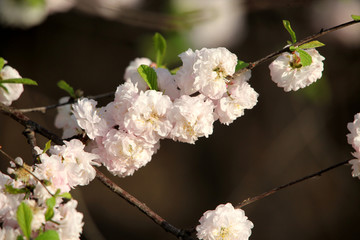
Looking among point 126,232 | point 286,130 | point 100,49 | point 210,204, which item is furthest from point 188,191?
point 100,49

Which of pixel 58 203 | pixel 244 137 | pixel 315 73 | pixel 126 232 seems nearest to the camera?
pixel 58 203

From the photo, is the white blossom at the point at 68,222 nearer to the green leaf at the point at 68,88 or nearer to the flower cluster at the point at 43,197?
the flower cluster at the point at 43,197

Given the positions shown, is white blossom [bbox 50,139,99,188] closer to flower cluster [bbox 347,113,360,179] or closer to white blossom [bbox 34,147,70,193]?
white blossom [bbox 34,147,70,193]

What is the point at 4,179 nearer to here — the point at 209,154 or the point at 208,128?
the point at 208,128

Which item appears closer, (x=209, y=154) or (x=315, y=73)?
(x=315, y=73)

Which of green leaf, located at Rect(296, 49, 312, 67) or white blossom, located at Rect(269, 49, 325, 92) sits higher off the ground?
white blossom, located at Rect(269, 49, 325, 92)

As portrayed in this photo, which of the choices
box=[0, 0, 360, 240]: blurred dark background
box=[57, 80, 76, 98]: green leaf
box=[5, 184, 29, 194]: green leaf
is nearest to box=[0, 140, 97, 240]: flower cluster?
box=[5, 184, 29, 194]: green leaf
